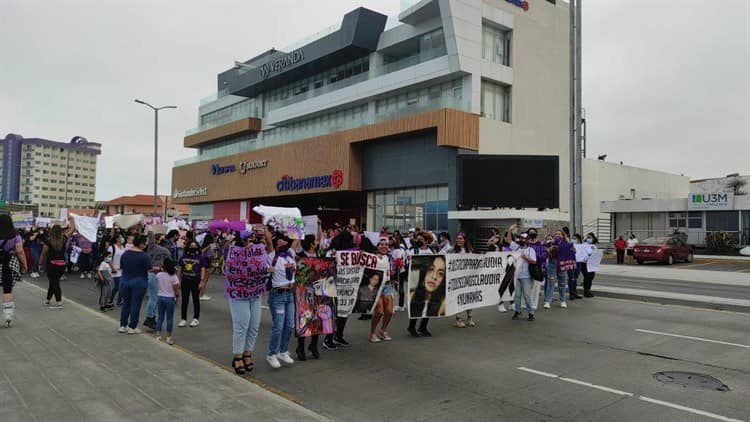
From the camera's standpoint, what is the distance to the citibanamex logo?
3753 centimetres

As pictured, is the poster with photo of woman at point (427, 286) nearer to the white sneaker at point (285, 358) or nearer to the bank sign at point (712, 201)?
the white sneaker at point (285, 358)

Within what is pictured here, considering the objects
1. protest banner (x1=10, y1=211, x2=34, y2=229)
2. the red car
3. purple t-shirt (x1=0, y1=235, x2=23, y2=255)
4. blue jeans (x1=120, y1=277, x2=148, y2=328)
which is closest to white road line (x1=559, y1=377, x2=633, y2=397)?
blue jeans (x1=120, y1=277, x2=148, y2=328)

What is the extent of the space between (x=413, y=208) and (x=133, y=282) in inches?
1030

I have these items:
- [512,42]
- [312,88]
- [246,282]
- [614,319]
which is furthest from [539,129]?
[246,282]

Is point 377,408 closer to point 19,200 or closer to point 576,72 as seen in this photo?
point 576,72

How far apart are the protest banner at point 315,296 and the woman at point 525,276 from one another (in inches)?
195

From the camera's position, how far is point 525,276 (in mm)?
11391

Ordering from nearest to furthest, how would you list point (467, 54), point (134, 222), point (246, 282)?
1. point (246, 282)
2. point (134, 222)
3. point (467, 54)

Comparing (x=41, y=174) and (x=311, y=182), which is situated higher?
(x=41, y=174)

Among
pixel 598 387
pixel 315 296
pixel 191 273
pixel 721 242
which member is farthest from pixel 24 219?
pixel 721 242

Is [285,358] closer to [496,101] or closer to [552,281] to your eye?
[552,281]

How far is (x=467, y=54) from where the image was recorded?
3083cm

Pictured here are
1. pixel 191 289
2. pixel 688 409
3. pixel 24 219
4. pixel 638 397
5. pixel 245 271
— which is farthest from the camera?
pixel 24 219

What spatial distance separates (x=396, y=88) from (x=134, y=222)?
20430mm
